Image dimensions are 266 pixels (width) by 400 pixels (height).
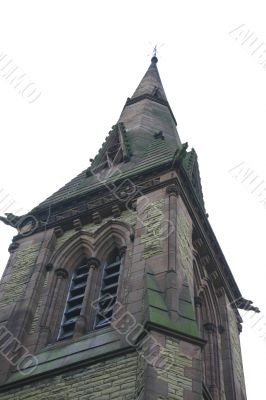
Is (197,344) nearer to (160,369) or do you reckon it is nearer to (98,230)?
(160,369)

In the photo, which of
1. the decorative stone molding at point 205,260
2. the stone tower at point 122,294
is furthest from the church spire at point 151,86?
the decorative stone molding at point 205,260

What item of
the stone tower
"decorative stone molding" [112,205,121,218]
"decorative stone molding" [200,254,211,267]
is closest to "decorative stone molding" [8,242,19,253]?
the stone tower

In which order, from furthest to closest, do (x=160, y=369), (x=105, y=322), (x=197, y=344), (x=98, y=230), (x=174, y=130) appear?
(x=174, y=130), (x=98, y=230), (x=105, y=322), (x=197, y=344), (x=160, y=369)

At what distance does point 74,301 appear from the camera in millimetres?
15688

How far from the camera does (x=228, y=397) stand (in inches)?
630

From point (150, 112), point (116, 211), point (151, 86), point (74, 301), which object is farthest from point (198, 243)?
point (151, 86)

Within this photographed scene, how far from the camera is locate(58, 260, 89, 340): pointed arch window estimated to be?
14711 millimetres

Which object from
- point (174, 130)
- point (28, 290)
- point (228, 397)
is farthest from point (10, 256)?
point (174, 130)

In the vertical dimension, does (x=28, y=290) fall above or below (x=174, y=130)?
below

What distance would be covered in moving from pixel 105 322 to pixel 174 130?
43.8 feet

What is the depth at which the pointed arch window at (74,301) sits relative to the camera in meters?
14.7

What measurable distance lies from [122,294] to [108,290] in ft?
3.18

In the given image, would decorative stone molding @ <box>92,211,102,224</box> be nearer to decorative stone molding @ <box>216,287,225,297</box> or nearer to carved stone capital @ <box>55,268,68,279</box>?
carved stone capital @ <box>55,268,68,279</box>

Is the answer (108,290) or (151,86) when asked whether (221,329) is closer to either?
(108,290)
